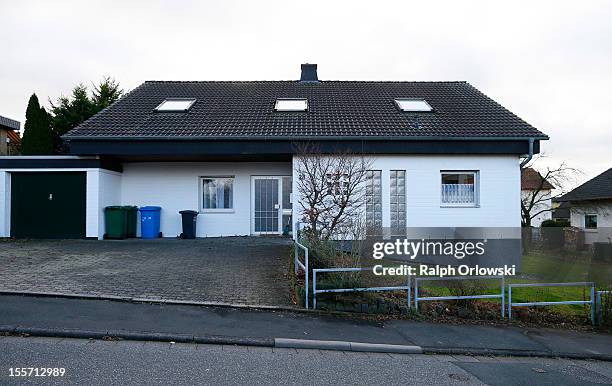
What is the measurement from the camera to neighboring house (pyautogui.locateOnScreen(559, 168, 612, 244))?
24.2 m

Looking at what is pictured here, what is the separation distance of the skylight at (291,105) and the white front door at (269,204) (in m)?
2.46

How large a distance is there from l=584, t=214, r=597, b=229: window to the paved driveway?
68.3ft

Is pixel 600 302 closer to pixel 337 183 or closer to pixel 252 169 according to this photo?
pixel 337 183

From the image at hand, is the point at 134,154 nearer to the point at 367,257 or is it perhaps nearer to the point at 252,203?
the point at 252,203

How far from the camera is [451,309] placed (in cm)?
786

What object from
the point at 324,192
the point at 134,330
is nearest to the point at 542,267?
the point at 324,192

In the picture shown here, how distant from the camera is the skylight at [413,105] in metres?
15.8

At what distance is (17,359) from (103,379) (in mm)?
1160

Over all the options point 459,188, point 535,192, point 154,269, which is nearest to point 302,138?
point 459,188

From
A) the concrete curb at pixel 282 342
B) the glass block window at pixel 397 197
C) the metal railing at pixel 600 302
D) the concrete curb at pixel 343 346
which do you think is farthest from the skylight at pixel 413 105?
the concrete curb at pixel 343 346

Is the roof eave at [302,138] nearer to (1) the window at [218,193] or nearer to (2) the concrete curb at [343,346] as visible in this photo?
(1) the window at [218,193]

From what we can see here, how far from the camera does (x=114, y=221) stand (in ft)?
45.5

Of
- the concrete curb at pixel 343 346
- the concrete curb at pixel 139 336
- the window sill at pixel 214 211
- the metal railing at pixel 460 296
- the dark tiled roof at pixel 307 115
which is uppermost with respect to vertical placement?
the dark tiled roof at pixel 307 115

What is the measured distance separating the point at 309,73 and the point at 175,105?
674cm
